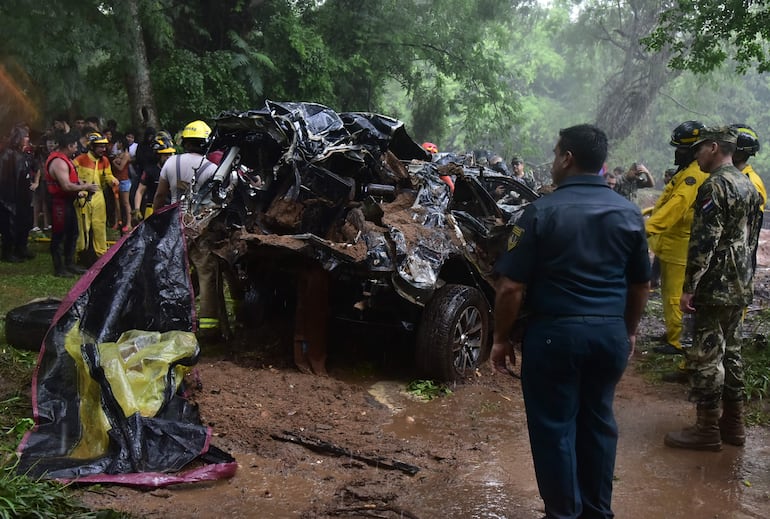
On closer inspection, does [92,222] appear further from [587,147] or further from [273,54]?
[587,147]

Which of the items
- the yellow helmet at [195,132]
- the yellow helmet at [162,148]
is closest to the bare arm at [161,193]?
the yellow helmet at [195,132]

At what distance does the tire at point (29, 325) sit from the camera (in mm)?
5734

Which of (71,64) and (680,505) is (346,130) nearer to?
(680,505)

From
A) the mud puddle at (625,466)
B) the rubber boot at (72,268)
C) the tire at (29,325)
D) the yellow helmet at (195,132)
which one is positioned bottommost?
the mud puddle at (625,466)

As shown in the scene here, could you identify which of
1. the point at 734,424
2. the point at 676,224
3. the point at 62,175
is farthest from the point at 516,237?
the point at 62,175

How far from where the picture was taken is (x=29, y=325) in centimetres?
578

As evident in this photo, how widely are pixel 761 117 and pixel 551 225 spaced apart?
45809 mm

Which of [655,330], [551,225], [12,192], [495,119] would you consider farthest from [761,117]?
[551,225]

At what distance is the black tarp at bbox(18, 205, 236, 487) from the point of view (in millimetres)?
3879

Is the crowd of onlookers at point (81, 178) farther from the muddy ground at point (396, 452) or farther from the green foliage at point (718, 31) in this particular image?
the green foliage at point (718, 31)

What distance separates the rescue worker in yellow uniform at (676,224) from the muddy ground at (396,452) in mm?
737

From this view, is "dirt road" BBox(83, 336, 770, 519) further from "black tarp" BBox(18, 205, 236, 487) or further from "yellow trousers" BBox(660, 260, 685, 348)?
"yellow trousers" BBox(660, 260, 685, 348)

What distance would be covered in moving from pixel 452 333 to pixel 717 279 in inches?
81.9

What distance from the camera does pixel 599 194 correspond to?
3.23m
